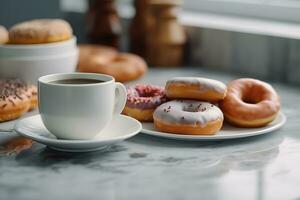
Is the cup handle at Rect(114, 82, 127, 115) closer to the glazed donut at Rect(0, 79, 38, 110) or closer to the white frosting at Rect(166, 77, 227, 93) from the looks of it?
the white frosting at Rect(166, 77, 227, 93)

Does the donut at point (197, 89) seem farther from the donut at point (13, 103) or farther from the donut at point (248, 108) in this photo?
the donut at point (13, 103)

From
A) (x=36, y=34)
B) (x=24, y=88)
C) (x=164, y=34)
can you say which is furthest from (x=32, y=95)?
(x=164, y=34)

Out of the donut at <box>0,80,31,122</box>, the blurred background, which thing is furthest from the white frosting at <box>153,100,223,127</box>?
the blurred background

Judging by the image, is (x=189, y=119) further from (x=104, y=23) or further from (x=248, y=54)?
(x=104, y=23)

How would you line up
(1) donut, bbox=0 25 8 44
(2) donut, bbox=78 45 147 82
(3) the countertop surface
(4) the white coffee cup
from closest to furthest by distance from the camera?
(3) the countertop surface, (4) the white coffee cup, (1) donut, bbox=0 25 8 44, (2) donut, bbox=78 45 147 82

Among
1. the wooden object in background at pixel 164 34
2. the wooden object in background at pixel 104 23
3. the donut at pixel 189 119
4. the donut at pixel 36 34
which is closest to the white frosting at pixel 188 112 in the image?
the donut at pixel 189 119

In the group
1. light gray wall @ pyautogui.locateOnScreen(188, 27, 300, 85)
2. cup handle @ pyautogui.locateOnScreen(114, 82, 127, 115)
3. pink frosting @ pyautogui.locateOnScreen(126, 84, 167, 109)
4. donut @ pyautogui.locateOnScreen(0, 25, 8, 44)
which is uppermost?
donut @ pyautogui.locateOnScreen(0, 25, 8, 44)
